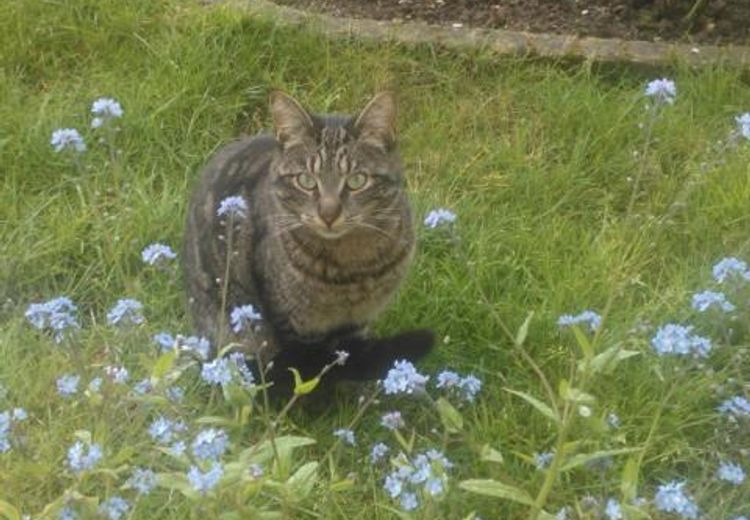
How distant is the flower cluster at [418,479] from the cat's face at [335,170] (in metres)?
0.87

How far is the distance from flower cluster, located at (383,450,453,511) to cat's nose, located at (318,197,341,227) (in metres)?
0.84

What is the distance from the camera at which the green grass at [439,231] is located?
2.68 m

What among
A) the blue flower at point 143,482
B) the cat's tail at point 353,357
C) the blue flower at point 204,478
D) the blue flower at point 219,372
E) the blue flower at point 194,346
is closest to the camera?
the blue flower at point 204,478

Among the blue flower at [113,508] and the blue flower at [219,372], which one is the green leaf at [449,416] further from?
the blue flower at [113,508]

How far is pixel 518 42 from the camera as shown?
13.5ft

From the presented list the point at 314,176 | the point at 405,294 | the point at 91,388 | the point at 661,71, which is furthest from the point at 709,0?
the point at 91,388

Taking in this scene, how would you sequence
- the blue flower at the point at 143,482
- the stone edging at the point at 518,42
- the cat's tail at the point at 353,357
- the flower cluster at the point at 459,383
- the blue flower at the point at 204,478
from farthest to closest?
the stone edging at the point at 518,42 < the cat's tail at the point at 353,357 < the flower cluster at the point at 459,383 < the blue flower at the point at 143,482 < the blue flower at the point at 204,478

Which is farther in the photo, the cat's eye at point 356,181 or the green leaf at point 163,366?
the cat's eye at point 356,181

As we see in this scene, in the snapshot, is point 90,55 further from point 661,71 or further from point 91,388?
point 91,388

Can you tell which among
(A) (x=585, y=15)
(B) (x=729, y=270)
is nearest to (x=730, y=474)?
(B) (x=729, y=270)

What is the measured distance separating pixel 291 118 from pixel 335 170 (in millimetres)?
158

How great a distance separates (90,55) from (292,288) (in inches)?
59.0

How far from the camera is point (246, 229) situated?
9.75 ft

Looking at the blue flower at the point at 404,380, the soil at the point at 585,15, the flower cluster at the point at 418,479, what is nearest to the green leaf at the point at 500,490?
the flower cluster at the point at 418,479
